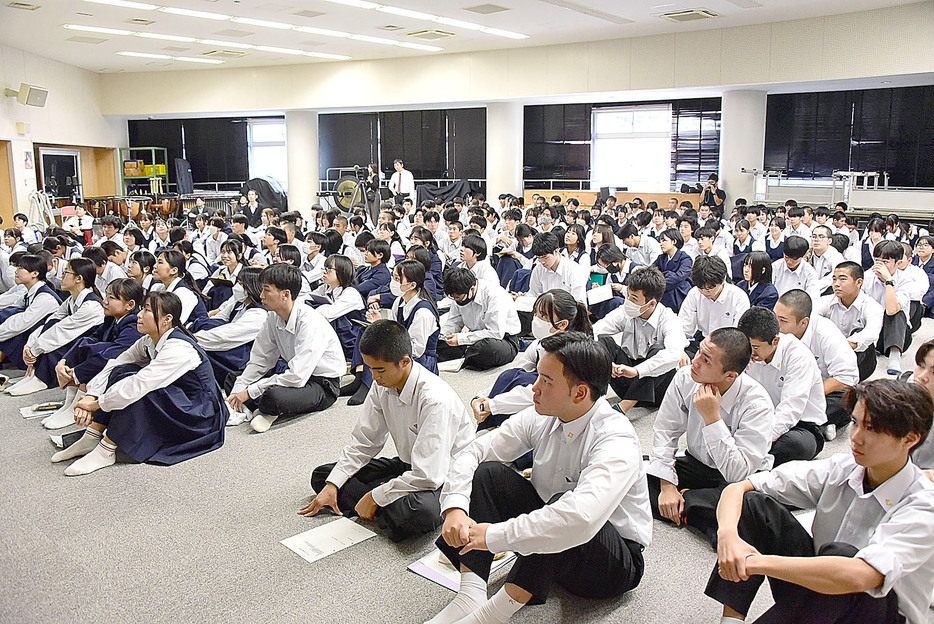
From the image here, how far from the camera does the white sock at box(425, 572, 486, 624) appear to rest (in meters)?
2.42

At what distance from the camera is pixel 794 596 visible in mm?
1974

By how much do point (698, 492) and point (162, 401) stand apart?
2.73 meters

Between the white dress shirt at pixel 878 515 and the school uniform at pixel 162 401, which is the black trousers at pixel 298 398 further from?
the white dress shirt at pixel 878 515

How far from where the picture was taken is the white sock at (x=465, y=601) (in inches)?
95.4

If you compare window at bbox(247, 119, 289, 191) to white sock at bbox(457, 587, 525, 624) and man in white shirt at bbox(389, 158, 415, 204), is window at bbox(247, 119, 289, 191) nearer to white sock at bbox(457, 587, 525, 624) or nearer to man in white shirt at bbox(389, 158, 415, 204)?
man in white shirt at bbox(389, 158, 415, 204)

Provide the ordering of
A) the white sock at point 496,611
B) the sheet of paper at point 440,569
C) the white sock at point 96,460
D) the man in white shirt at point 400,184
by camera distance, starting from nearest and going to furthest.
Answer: the white sock at point 496,611, the sheet of paper at point 440,569, the white sock at point 96,460, the man in white shirt at point 400,184

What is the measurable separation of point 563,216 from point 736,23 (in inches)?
190

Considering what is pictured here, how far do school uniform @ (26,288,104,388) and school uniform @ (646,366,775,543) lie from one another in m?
3.90

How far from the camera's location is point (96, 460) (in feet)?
12.9

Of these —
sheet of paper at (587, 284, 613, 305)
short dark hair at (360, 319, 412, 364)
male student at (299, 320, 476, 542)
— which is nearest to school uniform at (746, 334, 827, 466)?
male student at (299, 320, 476, 542)

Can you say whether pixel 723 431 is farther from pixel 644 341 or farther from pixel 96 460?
pixel 96 460

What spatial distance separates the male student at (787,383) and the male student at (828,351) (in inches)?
7.8

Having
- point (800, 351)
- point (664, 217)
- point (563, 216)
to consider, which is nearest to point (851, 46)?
point (664, 217)

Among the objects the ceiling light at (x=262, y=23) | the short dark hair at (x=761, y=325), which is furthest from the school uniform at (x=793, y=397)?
the ceiling light at (x=262, y=23)
